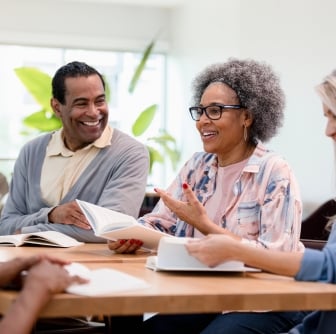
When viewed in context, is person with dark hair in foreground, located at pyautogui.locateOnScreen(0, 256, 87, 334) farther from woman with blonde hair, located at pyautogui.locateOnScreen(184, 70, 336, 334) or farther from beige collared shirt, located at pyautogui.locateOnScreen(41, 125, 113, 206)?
beige collared shirt, located at pyautogui.locateOnScreen(41, 125, 113, 206)

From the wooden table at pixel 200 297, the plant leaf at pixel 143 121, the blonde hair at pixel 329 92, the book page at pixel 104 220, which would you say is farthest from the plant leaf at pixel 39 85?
the wooden table at pixel 200 297

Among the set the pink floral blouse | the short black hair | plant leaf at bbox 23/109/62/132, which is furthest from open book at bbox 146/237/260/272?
plant leaf at bbox 23/109/62/132

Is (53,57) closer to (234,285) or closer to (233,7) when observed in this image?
(233,7)

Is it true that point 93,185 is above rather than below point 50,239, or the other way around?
above

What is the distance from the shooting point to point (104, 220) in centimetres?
247

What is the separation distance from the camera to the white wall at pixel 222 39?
5.62 metres

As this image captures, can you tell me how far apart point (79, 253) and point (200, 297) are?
90 cm

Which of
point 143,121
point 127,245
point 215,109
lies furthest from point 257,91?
point 143,121

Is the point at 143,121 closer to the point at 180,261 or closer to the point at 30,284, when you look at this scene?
the point at 180,261

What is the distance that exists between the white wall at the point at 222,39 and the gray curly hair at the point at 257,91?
2551mm

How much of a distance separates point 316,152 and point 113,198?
109 inches

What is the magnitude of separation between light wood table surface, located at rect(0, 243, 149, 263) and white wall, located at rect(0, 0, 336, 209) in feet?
9.57

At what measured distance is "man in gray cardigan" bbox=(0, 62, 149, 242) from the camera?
10.4ft

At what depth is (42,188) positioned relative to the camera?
3297 mm
